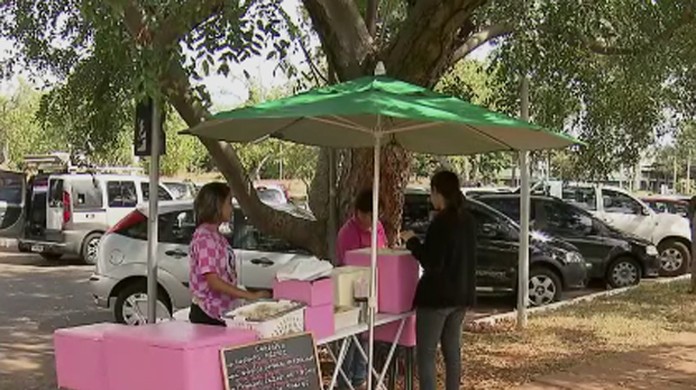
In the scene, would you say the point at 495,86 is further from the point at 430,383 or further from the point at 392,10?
the point at 430,383

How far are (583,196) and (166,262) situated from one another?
428 inches

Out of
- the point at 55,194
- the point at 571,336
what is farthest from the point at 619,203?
the point at 55,194

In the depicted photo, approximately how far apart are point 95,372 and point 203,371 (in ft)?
2.13

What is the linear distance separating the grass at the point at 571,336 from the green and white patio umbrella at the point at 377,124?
2.29 metres

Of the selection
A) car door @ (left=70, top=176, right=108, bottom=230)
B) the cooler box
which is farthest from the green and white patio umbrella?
car door @ (left=70, top=176, right=108, bottom=230)

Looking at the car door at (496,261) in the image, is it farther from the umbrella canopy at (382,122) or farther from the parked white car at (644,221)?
the umbrella canopy at (382,122)

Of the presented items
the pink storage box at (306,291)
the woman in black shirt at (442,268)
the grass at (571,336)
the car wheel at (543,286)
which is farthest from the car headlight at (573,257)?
the pink storage box at (306,291)

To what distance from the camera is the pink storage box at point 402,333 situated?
5818 mm

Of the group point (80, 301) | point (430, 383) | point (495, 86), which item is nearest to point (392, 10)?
point (495, 86)

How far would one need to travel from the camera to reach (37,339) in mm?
9648

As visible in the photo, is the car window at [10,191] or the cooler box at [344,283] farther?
the car window at [10,191]

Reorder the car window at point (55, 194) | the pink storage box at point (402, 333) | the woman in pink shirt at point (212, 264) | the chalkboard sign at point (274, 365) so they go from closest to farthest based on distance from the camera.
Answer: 1. the chalkboard sign at point (274, 365)
2. the woman in pink shirt at point (212, 264)
3. the pink storage box at point (402, 333)
4. the car window at point (55, 194)

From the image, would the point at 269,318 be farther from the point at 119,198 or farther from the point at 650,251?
the point at 119,198

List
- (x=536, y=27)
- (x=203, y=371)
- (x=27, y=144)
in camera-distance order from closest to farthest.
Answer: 1. (x=203, y=371)
2. (x=536, y=27)
3. (x=27, y=144)
